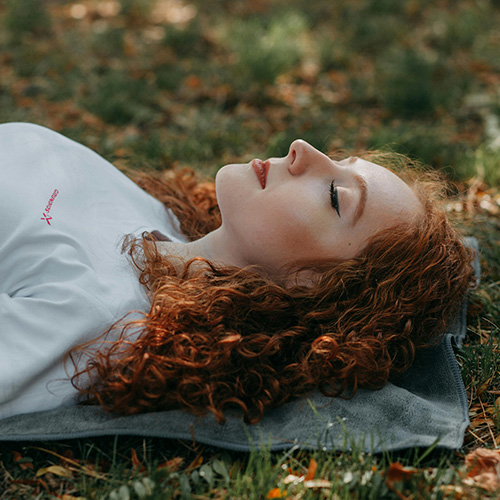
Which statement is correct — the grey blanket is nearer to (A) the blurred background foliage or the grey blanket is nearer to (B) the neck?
(B) the neck

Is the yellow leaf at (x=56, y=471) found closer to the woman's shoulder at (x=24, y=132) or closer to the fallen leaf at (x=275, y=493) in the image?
the fallen leaf at (x=275, y=493)

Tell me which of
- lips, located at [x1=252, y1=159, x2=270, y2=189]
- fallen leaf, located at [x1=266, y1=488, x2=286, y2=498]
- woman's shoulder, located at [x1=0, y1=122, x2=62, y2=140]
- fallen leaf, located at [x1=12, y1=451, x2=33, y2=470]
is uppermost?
woman's shoulder, located at [x1=0, y1=122, x2=62, y2=140]

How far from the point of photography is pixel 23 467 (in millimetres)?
2020

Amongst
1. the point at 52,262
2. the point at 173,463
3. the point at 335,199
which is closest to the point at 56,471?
→ the point at 173,463

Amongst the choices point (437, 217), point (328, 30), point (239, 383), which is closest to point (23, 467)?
point (239, 383)

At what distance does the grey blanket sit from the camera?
201 centimetres

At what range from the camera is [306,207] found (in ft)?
7.40

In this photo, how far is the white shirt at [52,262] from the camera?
2012 mm

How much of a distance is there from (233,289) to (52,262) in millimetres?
685

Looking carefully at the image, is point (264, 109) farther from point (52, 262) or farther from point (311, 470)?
point (311, 470)

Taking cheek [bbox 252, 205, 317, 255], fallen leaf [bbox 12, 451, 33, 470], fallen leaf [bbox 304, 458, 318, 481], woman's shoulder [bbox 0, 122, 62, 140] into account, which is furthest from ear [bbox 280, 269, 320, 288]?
woman's shoulder [bbox 0, 122, 62, 140]

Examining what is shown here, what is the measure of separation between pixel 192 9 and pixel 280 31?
176 cm

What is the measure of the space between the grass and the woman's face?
76cm

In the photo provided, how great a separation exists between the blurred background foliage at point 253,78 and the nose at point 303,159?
171 centimetres
